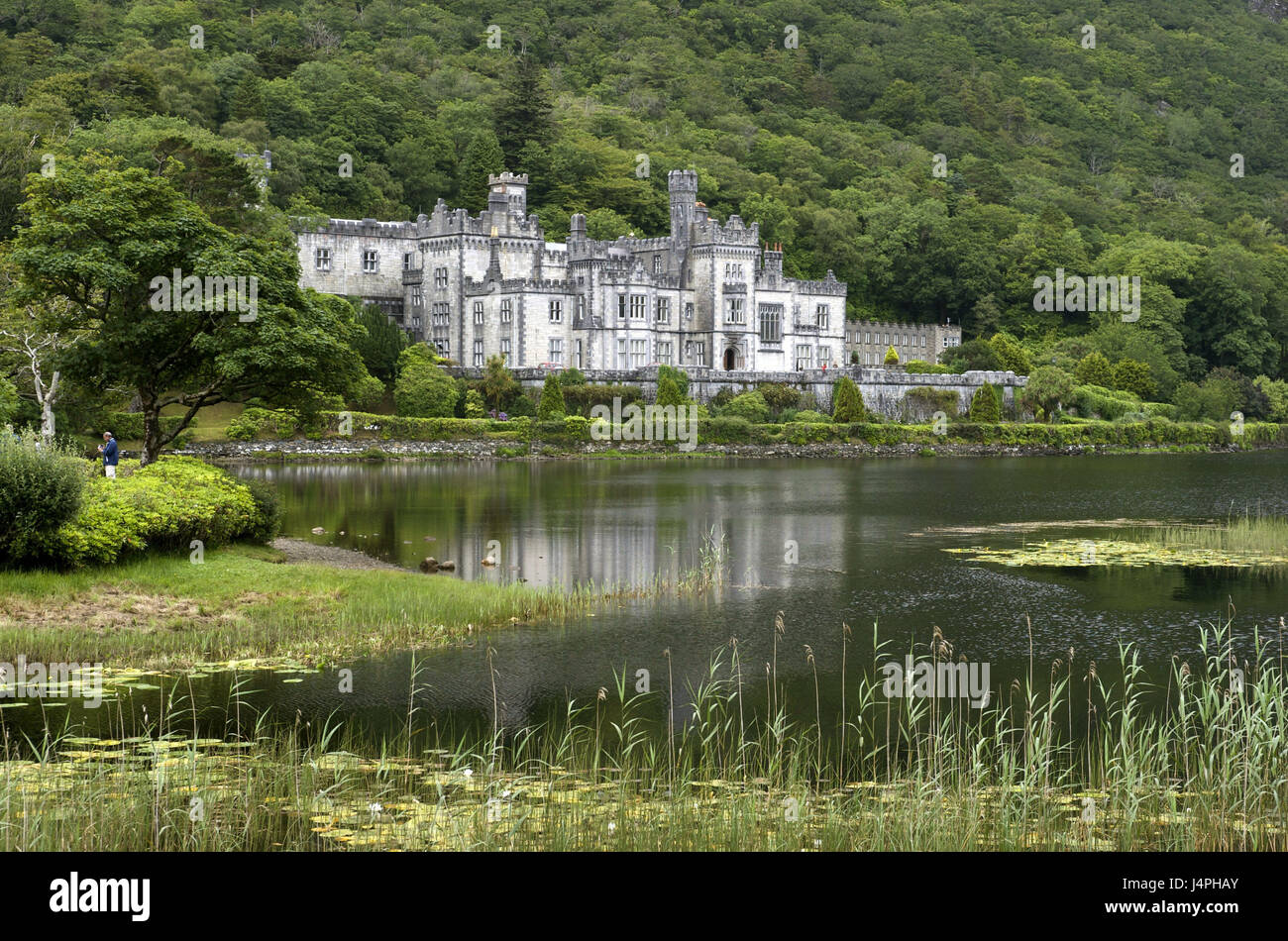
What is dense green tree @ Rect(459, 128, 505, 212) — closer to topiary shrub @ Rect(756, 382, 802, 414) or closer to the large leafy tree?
topiary shrub @ Rect(756, 382, 802, 414)

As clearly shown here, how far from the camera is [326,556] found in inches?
1328

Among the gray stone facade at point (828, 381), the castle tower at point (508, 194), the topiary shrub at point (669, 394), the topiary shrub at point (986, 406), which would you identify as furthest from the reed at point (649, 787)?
the topiary shrub at point (986, 406)

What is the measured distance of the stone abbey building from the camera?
314 ft

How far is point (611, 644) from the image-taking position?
79.0ft

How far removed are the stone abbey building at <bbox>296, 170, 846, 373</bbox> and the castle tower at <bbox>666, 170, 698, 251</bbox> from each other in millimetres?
98

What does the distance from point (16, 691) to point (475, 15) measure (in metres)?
187

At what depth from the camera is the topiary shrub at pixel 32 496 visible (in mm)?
24359

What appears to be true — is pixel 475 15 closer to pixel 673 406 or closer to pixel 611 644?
pixel 673 406

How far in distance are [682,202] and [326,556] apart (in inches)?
2978

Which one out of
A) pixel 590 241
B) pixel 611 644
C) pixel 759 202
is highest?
pixel 759 202

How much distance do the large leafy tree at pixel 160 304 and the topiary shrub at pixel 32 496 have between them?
9264 millimetres

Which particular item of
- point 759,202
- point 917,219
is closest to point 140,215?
point 759,202

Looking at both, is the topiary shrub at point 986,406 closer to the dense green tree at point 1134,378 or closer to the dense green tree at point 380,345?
the dense green tree at point 1134,378

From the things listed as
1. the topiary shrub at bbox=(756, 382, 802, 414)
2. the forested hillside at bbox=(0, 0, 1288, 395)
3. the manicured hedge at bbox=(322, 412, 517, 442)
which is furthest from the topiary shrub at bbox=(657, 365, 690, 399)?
the forested hillside at bbox=(0, 0, 1288, 395)
